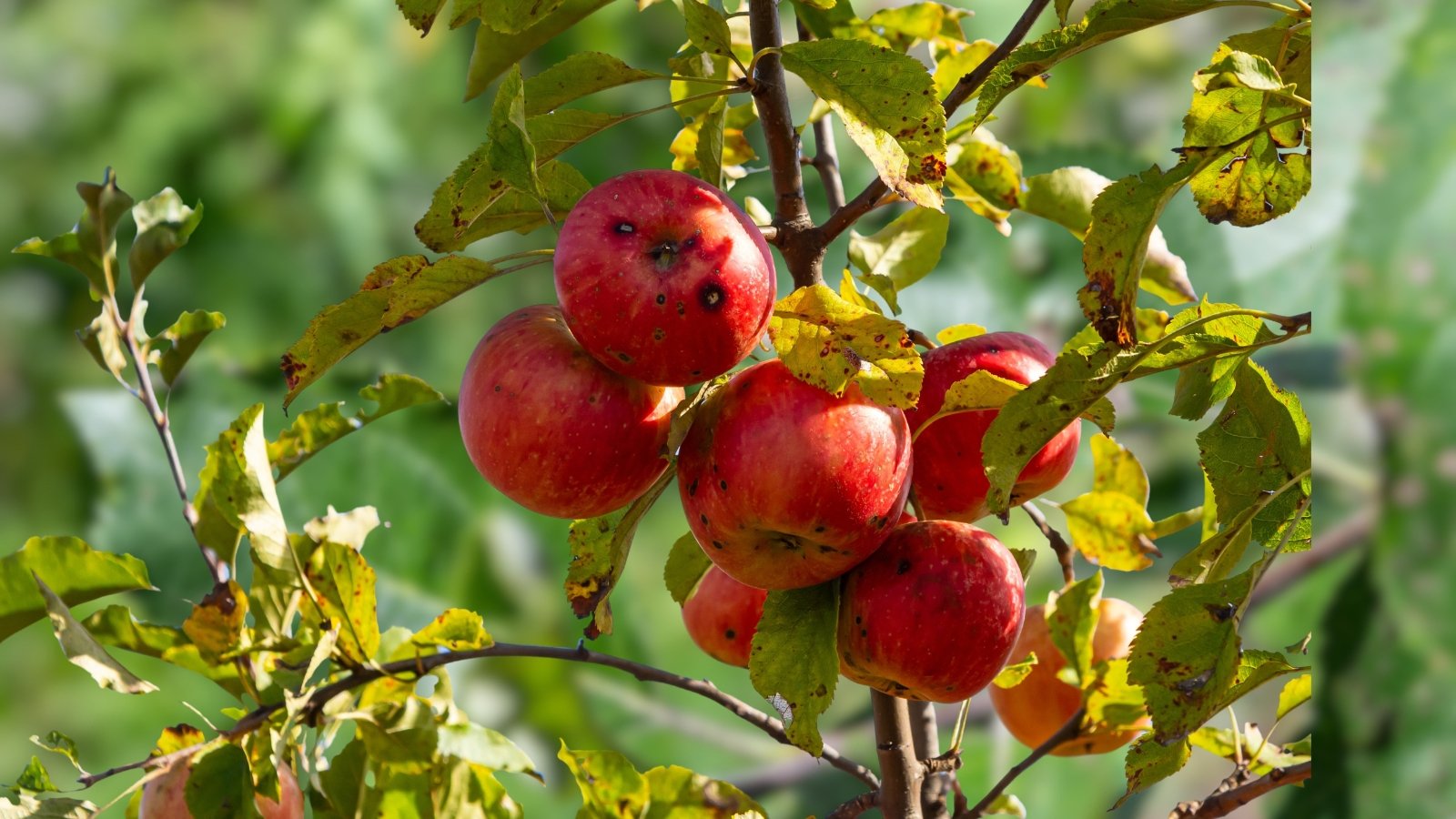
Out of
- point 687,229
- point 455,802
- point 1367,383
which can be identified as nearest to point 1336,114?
point 1367,383

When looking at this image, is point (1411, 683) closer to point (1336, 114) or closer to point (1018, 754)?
point (1336, 114)

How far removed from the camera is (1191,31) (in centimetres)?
139

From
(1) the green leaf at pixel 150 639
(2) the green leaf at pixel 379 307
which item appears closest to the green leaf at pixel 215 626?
(1) the green leaf at pixel 150 639

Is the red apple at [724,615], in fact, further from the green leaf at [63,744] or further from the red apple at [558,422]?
the green leaf at [63,744]

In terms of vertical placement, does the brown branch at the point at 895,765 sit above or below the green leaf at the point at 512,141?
below

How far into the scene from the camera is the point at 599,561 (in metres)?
0.43

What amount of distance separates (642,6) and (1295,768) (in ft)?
1.13

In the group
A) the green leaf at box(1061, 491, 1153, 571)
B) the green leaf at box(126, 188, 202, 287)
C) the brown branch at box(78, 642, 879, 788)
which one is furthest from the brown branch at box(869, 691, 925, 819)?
the green leaf at box(126, 188, 202, 287)

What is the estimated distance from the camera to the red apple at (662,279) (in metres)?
0.37

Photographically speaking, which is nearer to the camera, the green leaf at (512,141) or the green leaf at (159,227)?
the green leaf at (512,141)

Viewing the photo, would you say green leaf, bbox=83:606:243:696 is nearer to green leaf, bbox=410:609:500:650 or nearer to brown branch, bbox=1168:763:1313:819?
green leaf, bbox=410:609:500:650

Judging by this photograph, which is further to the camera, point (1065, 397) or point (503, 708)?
point (503, 708)

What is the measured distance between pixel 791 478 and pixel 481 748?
0.20 m

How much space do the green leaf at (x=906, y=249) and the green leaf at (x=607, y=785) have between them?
217 mm
